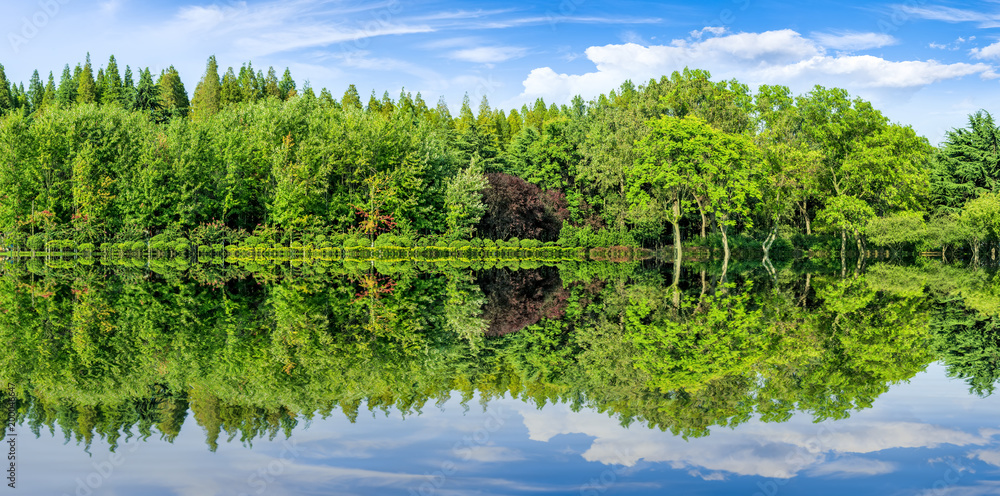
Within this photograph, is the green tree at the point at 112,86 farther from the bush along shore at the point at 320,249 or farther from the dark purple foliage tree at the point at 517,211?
the dark purple foliage tree at the point at 517,211

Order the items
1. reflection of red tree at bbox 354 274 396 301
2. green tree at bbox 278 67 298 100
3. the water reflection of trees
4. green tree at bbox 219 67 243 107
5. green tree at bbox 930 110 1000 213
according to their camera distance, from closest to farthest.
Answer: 1. the water reflection of trees
2. reflection of red tree at bbox 354 274 396 301
3. green tree at bbox 930 110 1000 213
4. green tree at bbox 219 67 243 107
5. green tree at bbox 278 67 298 100

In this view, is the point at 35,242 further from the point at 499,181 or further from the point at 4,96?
the point at 4,96

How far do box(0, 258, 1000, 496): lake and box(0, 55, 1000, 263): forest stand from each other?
36582mm

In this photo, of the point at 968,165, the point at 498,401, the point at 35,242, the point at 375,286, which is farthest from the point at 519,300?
the point at 968,165

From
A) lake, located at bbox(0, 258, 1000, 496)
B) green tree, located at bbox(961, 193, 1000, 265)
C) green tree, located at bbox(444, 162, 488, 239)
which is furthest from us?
green tree, located at bbox(444, 162, 488, 239)

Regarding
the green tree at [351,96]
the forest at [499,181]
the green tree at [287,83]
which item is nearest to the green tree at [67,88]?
the green tree at [287,83]

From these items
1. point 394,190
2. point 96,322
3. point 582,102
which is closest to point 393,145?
point 394,190

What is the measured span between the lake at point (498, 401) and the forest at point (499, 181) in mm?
36582

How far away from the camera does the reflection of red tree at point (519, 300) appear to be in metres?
15.2

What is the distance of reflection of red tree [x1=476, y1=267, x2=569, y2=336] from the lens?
1519 centimetres

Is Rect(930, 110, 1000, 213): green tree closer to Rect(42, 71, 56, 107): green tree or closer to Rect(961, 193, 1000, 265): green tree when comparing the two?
Rect(961, 193, 1000, 265): green tree

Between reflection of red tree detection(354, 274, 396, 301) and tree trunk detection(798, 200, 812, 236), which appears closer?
reflection of red tree detection(354, 274, 396, 301)

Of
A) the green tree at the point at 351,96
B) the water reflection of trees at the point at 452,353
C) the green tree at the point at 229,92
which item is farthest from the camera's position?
the green tree at the point at 351,96

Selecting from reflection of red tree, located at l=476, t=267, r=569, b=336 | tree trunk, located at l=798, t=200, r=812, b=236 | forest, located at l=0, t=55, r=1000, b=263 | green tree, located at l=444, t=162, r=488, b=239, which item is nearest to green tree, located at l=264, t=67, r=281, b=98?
forest, located at l=0, t=55, r=1000, b=263
